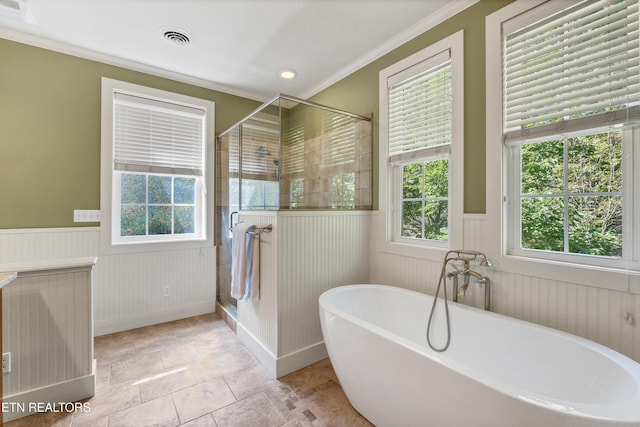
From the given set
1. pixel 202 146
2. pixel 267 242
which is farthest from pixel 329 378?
pixel 202 146

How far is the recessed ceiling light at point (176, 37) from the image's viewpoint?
7.37 feet

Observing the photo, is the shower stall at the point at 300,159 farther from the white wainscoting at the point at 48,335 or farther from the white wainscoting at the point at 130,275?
the white wainscoting at the point at 48,335

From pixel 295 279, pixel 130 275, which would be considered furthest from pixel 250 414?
pixel 130 275

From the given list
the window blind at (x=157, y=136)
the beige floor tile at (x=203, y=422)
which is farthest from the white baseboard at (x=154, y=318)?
the beige floor tile at (x=203, y=422)

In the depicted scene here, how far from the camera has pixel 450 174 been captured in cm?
207

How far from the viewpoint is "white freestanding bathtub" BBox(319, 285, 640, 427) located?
0.94m

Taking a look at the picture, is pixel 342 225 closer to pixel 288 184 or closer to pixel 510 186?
pixel 288 184

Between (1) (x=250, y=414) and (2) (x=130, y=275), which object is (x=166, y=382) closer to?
(1) (x=250, y=414)

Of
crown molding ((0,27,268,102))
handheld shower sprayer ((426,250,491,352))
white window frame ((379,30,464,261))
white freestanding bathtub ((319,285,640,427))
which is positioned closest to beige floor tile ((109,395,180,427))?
white freestanding bathtub ((319,285,640,427))

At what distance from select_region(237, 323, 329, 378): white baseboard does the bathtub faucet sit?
3.76ft

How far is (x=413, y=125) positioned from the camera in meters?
2.29

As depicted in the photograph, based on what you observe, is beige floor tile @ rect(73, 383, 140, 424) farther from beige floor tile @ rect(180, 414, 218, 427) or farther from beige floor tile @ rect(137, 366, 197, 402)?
beige floor tile @ rect(180, 414, 218, 427)

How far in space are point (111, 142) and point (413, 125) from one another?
2808 mm

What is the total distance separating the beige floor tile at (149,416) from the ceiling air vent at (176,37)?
8.86ft
